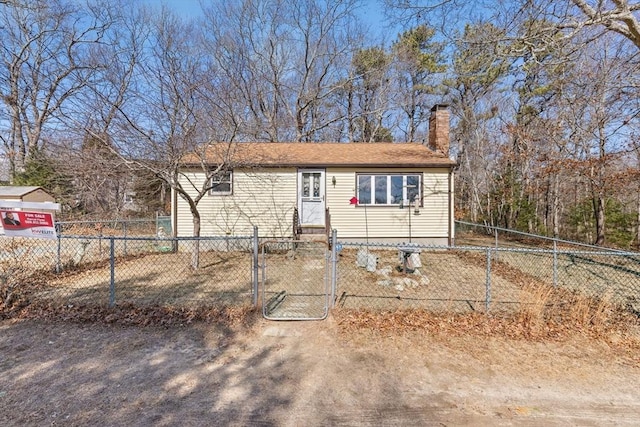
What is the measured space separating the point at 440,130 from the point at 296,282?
896cm

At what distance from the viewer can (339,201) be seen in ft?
36.3

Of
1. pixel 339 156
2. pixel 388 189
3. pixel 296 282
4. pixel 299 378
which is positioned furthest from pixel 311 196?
pixel 299 378

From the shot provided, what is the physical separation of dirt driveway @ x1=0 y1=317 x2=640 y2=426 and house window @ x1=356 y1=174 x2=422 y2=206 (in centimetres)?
729

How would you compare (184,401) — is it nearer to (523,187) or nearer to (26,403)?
(26,403)

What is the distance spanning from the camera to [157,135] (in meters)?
6.69

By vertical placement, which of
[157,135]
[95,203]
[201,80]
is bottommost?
[95,203]

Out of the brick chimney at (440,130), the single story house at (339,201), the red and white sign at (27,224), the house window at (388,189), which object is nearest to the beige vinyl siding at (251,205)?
the single story house at (339,201)

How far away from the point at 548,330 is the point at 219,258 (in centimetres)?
806

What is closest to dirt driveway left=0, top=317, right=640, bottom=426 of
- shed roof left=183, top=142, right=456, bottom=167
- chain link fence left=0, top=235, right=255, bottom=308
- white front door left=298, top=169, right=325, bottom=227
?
chain link fence left=0, top=235, right=255, bottom=308

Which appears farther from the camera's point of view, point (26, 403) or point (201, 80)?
point (201, 80)

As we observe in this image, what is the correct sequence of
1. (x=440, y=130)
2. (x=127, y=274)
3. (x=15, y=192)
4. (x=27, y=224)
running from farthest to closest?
(x=15, y=192)
(x=440, y=130)
(x=127, y=274)
(x=27, y=224)

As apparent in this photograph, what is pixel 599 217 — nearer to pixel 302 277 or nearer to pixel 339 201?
pixel 339 201

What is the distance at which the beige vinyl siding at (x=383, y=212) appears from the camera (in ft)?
36.2

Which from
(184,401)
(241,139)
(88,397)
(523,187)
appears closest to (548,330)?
(184,401)
